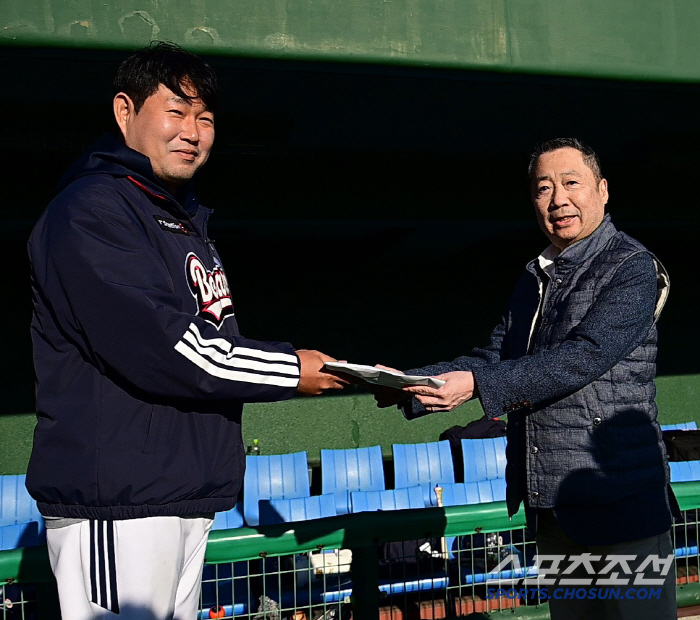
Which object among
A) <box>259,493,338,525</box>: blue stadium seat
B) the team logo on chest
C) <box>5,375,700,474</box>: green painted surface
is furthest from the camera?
<box>5,375,700,474</box>: green painted surface

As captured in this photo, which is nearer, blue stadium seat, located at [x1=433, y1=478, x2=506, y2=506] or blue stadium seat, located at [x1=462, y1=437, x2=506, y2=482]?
blue stadium seat, located at [x1=433, y1=478, x2=506, y2=506]

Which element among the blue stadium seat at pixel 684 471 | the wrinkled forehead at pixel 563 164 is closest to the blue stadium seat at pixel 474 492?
the blue stadium seat at pixel 684 471

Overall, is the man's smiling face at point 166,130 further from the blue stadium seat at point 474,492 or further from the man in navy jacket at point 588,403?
the blue stadium seat at point 474,492

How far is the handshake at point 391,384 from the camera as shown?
201 centimetres

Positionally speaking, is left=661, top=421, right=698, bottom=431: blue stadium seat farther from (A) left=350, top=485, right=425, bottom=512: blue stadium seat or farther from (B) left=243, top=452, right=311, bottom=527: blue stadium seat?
(B) left=243, top=452, right=311, bottom=527: blue stadium seat

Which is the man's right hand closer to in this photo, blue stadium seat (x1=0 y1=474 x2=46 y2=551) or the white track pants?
the white track pants

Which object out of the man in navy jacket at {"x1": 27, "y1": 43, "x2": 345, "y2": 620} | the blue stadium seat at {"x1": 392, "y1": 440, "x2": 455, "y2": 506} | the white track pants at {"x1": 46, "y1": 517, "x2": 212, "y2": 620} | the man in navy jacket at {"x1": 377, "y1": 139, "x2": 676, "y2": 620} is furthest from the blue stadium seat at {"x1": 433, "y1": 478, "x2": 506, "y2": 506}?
the white track pants at {"x1": 46, "y1": 517, "x2": 212, "y2": 620}

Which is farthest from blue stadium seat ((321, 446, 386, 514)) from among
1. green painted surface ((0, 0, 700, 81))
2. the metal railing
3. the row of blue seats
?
green painted surface ((0, 0, 700, 81))

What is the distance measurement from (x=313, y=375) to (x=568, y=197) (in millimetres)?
1068

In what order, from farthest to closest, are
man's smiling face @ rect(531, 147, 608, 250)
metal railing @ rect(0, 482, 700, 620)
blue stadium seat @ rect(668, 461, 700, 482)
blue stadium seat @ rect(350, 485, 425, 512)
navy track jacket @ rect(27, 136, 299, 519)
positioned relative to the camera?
1. blue stadium seat @ rect(668, 461, 700, 482)
2. blue stadium seat @ rect(350, 485, 425, 512)
3. metal railing @ rect(0, 482, 700, 620)
4. man's smiling face @ rect(531, 147, 608, 250)
5. navy track jacket @ rect(27, 136, 299, 519)

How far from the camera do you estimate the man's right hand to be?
200cm

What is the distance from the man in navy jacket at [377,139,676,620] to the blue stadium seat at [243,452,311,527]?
4.34 meters

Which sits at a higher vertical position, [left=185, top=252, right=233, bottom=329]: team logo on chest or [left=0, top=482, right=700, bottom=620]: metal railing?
[left=185, top=252, right=233, bottom=329]: team logo on chest

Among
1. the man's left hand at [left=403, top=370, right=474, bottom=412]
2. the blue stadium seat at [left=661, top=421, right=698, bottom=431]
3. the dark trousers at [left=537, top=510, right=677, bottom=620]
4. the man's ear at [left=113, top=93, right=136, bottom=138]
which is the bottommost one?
the blue stadium seat at [left=661, top=421, right=698, bottom=431]
